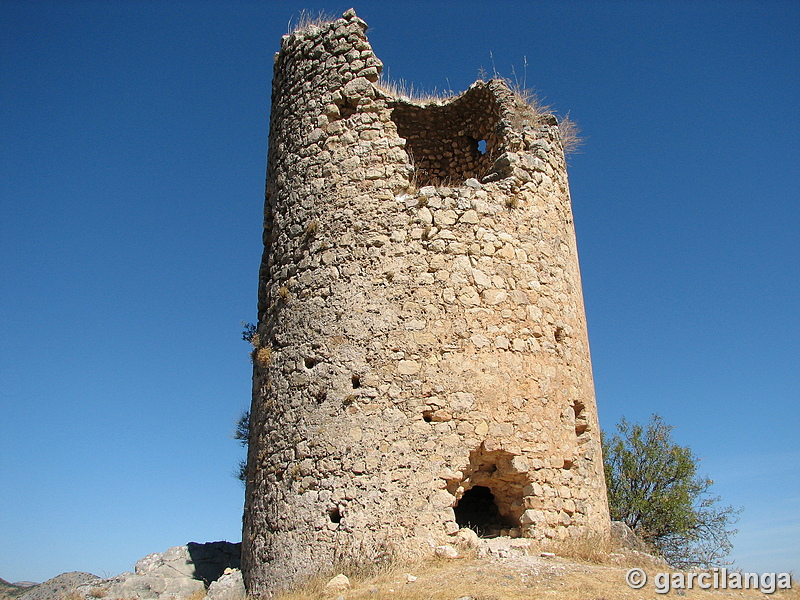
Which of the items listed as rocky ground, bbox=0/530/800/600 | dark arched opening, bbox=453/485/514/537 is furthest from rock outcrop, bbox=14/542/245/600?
dark arched opening, bbox=453/485/514/537

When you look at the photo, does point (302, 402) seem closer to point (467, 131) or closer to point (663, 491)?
point (467, 131)

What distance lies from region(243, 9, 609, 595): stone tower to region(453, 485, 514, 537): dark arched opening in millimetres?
32

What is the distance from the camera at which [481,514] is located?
817 cm

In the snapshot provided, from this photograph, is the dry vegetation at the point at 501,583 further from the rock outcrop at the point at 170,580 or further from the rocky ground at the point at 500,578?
the rock outcrop at the point at 170,580

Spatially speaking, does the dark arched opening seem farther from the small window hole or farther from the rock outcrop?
the rock outcrop

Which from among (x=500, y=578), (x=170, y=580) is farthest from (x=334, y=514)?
(x=170, y=580)

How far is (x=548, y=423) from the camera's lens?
744cm

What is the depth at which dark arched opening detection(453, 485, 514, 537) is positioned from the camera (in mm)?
7500

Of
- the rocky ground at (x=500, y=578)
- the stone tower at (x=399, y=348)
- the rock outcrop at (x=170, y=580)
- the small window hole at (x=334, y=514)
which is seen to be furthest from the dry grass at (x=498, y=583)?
the rock outcrop at (x=170, y=580)

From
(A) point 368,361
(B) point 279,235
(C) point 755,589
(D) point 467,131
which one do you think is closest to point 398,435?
(A) point 368,361

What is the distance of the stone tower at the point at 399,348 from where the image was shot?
22.6 feet

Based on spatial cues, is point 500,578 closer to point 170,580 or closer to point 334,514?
point 334,514

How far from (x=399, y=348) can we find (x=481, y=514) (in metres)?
2.38

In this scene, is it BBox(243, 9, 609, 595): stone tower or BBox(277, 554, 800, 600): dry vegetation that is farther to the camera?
BBox(243, 9, 609, 595): stone tower
